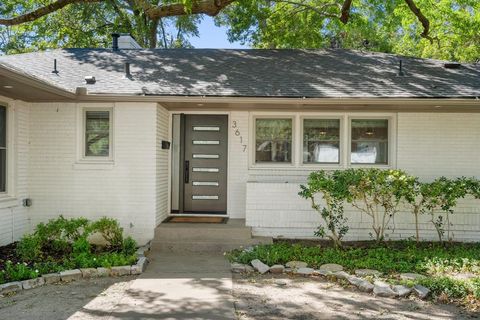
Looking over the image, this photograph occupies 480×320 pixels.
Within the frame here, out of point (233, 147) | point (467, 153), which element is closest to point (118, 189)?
point (233, 147)

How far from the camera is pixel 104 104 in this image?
27.5ft

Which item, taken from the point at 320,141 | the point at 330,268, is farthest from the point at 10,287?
the point at 320,141

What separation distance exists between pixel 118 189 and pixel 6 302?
3.35m

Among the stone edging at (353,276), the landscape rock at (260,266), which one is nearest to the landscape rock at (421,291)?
the stone edging at (353,276)

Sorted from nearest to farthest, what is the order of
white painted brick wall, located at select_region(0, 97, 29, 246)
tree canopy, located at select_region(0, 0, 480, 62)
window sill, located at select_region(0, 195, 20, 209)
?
window sill, located at select_region(0, 195, 20, 209) < white painted brick wall, located at select_region(0, 97, 29, 246) < tree canopy, located at select_region(0, 0, 480, 62)

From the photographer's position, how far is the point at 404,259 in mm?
7031

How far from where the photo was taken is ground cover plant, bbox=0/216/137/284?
6.20 m

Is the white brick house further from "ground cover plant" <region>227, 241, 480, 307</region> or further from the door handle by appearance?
"ground cover plant" <region>227, 241, 480, 307</region>

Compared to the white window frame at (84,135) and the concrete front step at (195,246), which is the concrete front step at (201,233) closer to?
the concrete front step at (195,246)

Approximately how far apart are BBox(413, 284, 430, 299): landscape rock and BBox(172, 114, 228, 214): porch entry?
4.91 metres

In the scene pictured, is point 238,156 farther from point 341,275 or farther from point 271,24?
point 271,24

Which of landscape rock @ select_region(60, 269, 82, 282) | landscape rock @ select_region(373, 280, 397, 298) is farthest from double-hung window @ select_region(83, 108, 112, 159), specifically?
landscape rock @ select_region(373, 280, 397, 298)

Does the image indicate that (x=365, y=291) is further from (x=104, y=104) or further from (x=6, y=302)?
(x=104, y=104)

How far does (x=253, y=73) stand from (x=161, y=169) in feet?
9.58
